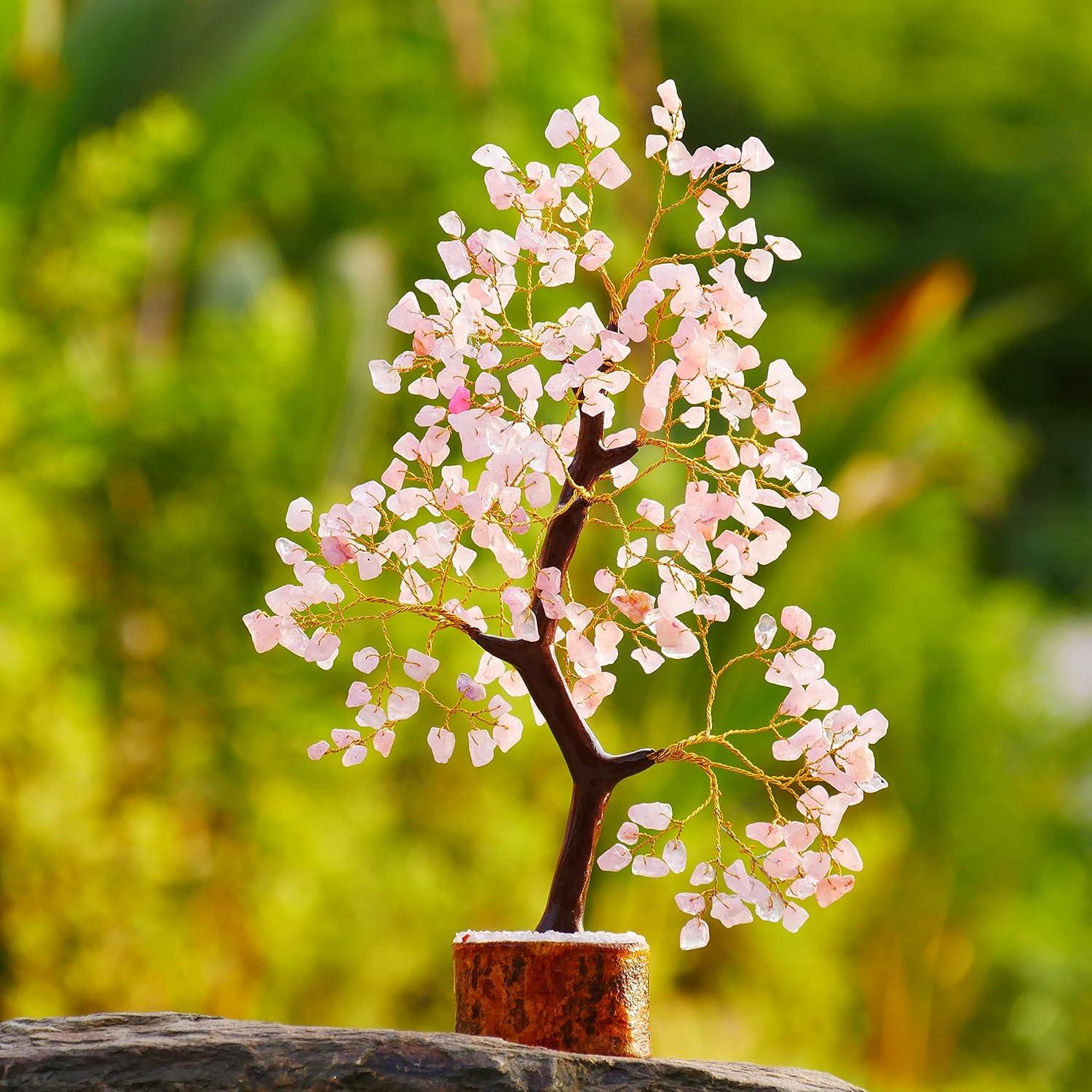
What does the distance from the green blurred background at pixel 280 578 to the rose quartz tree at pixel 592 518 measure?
1.82 metres

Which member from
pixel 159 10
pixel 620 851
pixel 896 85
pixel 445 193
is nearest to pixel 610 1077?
pixel 620 851

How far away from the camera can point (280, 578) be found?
3.23 m

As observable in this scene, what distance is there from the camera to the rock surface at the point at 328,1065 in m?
1.03

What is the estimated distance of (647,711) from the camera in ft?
12.7

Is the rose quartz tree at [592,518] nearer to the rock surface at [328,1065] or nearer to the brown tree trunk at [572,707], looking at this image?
the brown tree trunk at [572,707]

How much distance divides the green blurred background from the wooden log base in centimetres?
187

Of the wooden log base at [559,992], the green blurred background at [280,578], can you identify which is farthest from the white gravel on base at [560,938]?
the green blurred background at [280,578]

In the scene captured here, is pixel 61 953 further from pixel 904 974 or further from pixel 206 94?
pixel 904 974

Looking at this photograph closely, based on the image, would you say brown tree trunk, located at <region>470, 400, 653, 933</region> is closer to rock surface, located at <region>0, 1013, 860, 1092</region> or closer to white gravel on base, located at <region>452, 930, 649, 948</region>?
white gravel on base, located at <region>452, 930, 649, 948</region>

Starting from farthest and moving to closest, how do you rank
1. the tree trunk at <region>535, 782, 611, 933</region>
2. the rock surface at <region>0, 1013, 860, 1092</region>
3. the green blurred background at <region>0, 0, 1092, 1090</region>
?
the green blurred background at <region>0, 0, 1092, 1090</region>, the tree trunk at <region>535, 782, 611, 933</region>, the rock surface at <region>0, 1013, 860, 1092</region>

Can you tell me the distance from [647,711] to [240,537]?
3.96 ft

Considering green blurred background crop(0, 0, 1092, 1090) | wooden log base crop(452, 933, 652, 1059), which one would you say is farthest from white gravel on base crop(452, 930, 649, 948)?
green blurred background crop(0, 0, 1092, 1090)

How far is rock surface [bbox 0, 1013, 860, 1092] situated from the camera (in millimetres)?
1026

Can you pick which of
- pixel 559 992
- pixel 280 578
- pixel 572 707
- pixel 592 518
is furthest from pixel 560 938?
pixel 280 578
